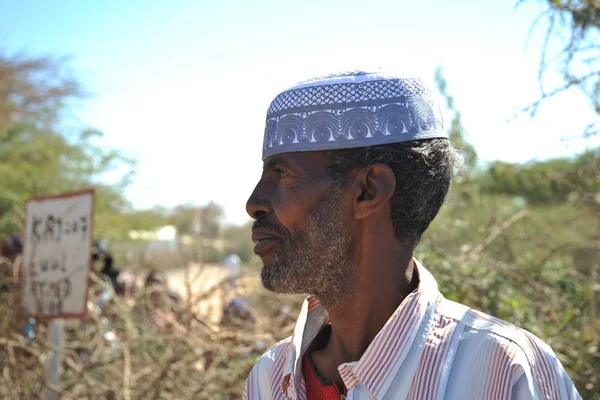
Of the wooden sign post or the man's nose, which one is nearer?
the man's nose

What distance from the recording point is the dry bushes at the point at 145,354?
3951 mm

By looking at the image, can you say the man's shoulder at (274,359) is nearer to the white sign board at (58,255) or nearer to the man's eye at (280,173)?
the man's eye at (280,173)

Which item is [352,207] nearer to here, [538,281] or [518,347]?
[518,347]

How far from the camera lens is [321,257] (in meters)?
1.56

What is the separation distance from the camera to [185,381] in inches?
165

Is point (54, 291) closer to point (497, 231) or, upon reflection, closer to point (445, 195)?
point (497, 231)

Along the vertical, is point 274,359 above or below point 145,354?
above

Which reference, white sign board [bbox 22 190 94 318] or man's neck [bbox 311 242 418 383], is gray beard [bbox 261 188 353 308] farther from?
white sign board [bbox 22 190 94 318]

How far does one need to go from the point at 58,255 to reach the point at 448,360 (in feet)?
10.1

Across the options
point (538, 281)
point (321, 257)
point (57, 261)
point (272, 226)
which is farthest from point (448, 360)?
point (57, 261)

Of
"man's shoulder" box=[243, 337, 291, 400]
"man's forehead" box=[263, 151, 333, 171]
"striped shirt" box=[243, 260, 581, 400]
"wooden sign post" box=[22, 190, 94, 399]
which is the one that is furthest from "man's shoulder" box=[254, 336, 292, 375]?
"wooden sign post" box=[22, 190, 94, 399]

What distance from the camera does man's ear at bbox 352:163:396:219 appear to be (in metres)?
1.53

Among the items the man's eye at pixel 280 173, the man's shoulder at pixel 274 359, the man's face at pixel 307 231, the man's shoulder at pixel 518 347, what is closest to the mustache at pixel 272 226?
the man's face at pixel 307 231

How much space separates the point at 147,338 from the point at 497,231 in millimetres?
2337
